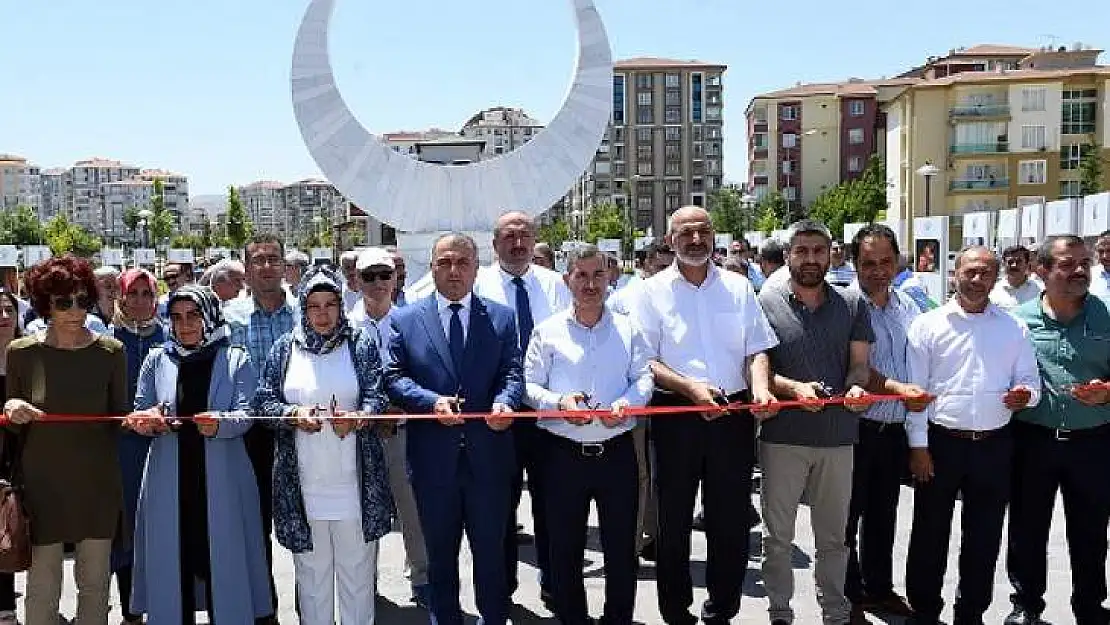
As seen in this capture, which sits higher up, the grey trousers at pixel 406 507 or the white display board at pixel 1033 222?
the white display board at pixel 1033 222

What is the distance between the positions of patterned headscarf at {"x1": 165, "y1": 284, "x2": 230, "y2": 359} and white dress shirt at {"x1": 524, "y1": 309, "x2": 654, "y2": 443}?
4.55ft

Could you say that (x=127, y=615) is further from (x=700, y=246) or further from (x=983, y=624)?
(x=983, y=624)

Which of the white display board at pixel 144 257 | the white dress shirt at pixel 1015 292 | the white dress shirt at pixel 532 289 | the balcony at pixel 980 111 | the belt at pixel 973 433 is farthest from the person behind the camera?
the balcony at pixel 980 111

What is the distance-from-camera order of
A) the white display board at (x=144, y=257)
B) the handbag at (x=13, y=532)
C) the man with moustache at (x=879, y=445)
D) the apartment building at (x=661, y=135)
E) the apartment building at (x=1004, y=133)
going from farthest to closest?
the apartment building at (x=661, y=135), the apartment building at (x=1004, y=133), the white display board at (x=144, y=257), the man with moustache at (x=879, y=445), the handbag at (x=13, y=532)

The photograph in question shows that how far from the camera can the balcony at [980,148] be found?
50.6m

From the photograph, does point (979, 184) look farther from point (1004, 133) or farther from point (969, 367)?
point (969, 367)

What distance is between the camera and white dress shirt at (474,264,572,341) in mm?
5340

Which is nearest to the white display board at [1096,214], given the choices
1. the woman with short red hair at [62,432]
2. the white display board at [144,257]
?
the woman with short red hair at [62,432]

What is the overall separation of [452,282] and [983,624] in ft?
10.1

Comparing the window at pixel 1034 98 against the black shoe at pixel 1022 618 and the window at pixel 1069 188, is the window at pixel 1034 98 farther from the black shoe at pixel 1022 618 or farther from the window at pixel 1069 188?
the black shoe at pixel 1022 618

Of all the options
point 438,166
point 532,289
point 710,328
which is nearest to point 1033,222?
point 438,166

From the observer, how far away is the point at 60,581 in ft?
13.6

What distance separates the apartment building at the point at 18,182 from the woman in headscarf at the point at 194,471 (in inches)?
6010

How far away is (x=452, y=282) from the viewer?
14.0ft
